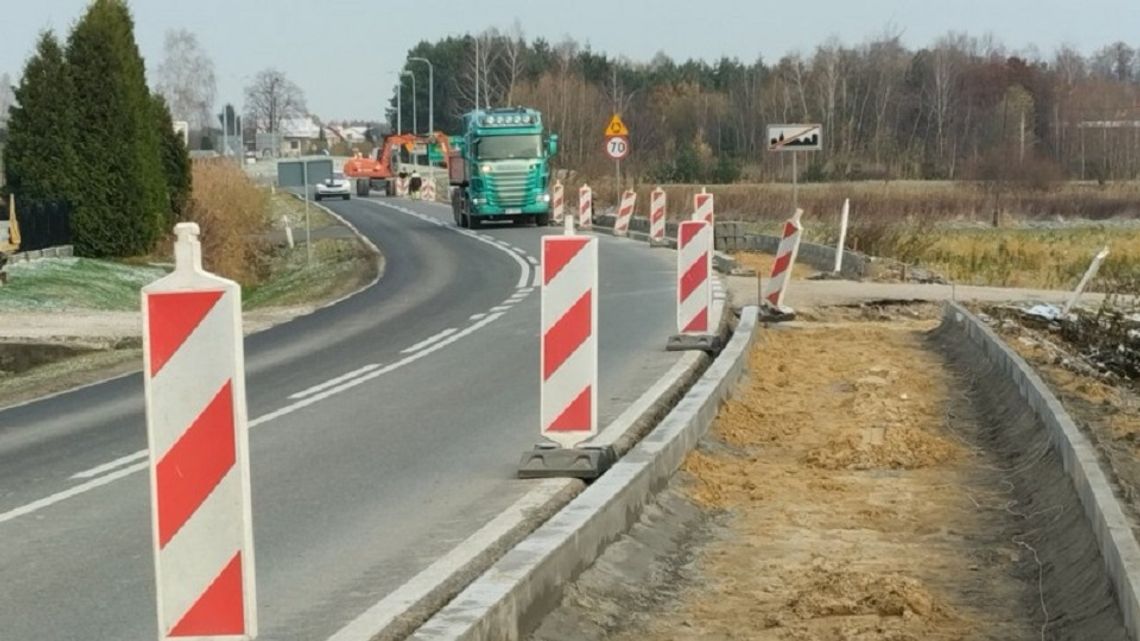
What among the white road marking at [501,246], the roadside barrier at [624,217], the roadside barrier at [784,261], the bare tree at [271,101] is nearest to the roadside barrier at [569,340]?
the roadside barrier at [784,261]

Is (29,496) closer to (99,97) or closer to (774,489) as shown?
(774,489)

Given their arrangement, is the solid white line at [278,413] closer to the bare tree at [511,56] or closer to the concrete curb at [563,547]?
the concrete curb at [563,547]

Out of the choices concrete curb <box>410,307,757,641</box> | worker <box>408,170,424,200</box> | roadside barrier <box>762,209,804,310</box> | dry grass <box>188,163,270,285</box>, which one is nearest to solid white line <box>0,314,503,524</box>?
concrete curb <box>410,307,757,641</box>

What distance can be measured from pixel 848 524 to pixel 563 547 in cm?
245

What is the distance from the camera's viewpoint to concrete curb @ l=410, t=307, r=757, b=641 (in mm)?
5914

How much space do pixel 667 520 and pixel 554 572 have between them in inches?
84.8

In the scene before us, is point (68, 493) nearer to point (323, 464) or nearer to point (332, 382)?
point (323, 464)

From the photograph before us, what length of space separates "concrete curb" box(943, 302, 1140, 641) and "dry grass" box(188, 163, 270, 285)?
90.8 feet

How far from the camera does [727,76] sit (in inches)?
5714

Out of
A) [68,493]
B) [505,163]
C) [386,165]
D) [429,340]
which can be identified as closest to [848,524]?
[68,493]

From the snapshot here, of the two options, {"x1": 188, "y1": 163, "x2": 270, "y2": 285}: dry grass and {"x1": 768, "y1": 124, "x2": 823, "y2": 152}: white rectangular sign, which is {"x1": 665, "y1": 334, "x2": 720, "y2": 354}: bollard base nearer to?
{"x1": 768, "y1": 124, "x2": 823, "y2": 152}: white rectangular sign

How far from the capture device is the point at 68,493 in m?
10.3

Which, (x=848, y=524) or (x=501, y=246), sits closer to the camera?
(x=848, y=524)

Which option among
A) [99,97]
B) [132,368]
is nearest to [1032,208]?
[99,97]
